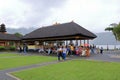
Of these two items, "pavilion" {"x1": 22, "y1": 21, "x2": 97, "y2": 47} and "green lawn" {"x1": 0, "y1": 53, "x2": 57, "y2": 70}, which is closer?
"green lawn" {"x1": 0, "y1": 53, "x2": 57, "y2": 70}

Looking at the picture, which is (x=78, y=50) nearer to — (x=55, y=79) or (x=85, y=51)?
(x=85, y=51)

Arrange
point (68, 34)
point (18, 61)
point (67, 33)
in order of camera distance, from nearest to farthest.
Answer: point (18, 61), point (68, 34), point (67, 33)

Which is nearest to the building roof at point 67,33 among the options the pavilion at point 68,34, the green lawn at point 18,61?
the pavilion at point 68,34

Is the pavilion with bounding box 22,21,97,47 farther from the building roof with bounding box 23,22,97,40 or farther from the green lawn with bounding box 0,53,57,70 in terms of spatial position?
the green lawn with bounding box 0,53,57,70

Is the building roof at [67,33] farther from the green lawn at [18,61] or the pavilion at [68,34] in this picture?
the green lawn at [18,61]

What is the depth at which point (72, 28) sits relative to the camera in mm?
30484

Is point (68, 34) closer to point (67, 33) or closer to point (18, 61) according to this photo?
point (67, 33)

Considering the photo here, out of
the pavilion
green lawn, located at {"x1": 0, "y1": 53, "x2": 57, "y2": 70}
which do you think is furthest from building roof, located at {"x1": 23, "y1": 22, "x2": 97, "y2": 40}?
green lawn, located at {"x1": 0, "y1": 53, "x2": 57, "y2": 70}

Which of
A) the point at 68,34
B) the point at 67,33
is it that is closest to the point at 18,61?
the point at 68,34

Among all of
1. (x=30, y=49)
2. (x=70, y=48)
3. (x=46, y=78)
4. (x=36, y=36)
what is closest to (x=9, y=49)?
(x=30, y=49)

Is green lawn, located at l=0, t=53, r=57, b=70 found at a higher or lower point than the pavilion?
lower

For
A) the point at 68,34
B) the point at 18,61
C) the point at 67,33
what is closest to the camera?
the point at 18,61

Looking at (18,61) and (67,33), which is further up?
(67,33)

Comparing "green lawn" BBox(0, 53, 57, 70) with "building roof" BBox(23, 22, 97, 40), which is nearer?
"green lawn" BBox(0, 53, 57, 70)
